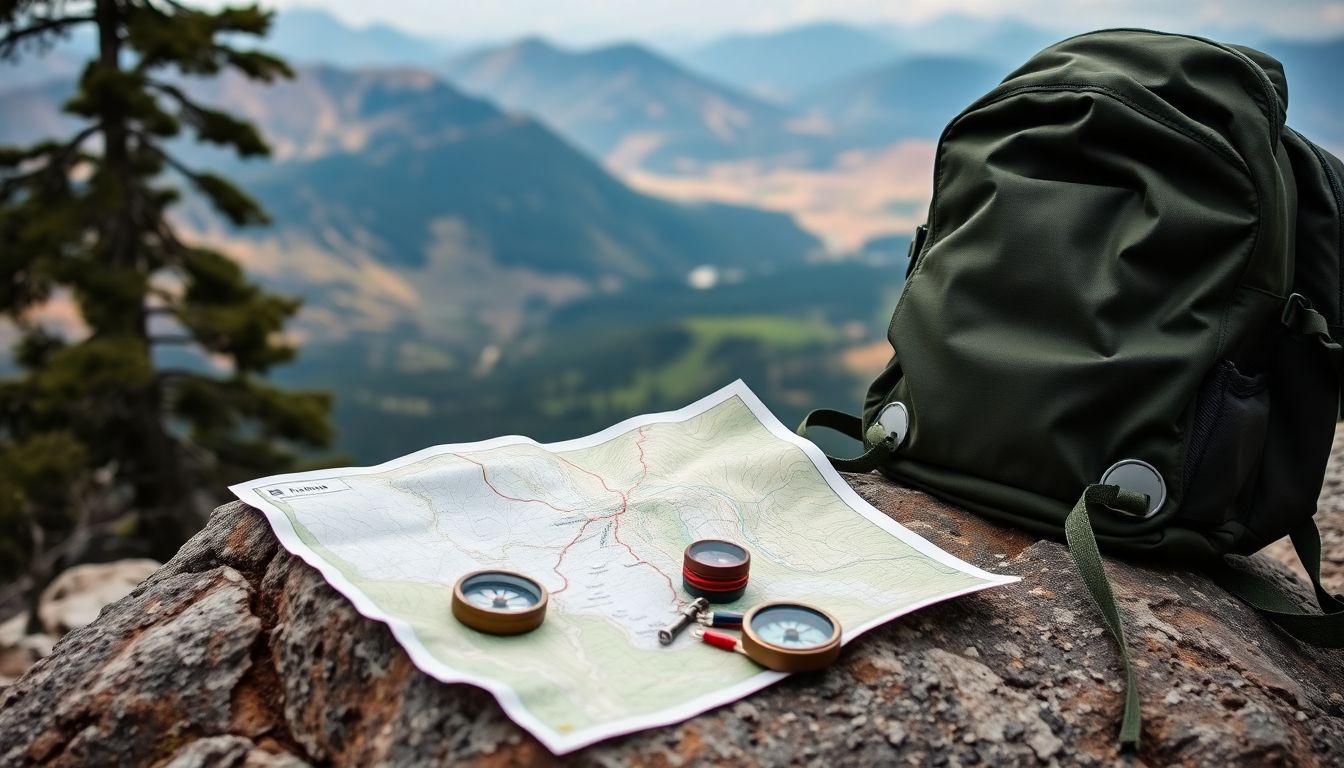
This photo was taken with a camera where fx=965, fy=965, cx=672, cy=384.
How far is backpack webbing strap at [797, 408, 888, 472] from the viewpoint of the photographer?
8.57 feet

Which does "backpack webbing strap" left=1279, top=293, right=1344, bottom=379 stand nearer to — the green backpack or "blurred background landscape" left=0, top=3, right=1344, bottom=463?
the green backpack

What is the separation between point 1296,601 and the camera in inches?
95.6

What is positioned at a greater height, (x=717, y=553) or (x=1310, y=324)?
(x=1310, y=324)

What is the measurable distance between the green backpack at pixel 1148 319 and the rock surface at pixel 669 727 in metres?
0.23

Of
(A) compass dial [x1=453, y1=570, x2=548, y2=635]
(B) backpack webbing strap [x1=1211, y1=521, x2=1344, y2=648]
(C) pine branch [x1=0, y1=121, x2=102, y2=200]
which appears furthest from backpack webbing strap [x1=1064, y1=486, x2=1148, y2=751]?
(C) pine branch [x1=0, y1=121, x2=102, y2=200]

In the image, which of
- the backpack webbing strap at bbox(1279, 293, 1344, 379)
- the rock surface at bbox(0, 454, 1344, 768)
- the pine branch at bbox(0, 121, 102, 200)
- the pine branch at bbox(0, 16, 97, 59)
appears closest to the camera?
the rock surface at bbox(0, 454, 1344, 768)

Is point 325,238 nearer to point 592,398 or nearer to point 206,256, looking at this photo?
point 592,398

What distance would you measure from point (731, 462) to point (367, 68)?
202621 mm

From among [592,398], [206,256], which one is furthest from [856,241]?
[206,256]

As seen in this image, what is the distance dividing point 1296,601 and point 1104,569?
0.75 m

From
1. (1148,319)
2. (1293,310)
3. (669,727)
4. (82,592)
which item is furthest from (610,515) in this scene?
(82,592)

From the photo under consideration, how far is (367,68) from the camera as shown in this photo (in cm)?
18638

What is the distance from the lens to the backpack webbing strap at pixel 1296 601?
2.15 metres

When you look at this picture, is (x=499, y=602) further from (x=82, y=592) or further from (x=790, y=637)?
(x=82, y=592)
